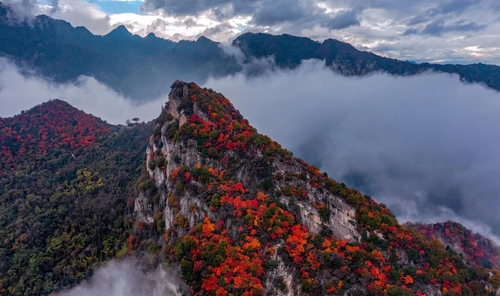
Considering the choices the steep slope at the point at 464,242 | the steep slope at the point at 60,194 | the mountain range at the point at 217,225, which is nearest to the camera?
the mountain range at the point at 217,225

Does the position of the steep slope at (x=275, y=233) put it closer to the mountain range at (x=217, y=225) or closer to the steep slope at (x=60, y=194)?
the mountain range at (x=217, y=225)

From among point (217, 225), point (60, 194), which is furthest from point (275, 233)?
point (60, 194)

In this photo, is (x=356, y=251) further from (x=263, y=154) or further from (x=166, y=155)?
(x=166, y=155)

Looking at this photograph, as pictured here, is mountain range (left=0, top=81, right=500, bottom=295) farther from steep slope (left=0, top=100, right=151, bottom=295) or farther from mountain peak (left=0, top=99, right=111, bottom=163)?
mountain peak (left=0, top=99, right=111, bottom=163)

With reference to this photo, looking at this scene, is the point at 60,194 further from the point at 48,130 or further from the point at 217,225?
the point at 217,225

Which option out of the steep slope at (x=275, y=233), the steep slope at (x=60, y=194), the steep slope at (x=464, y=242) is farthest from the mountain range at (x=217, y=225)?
the steep slope at (x=464, y=242)
